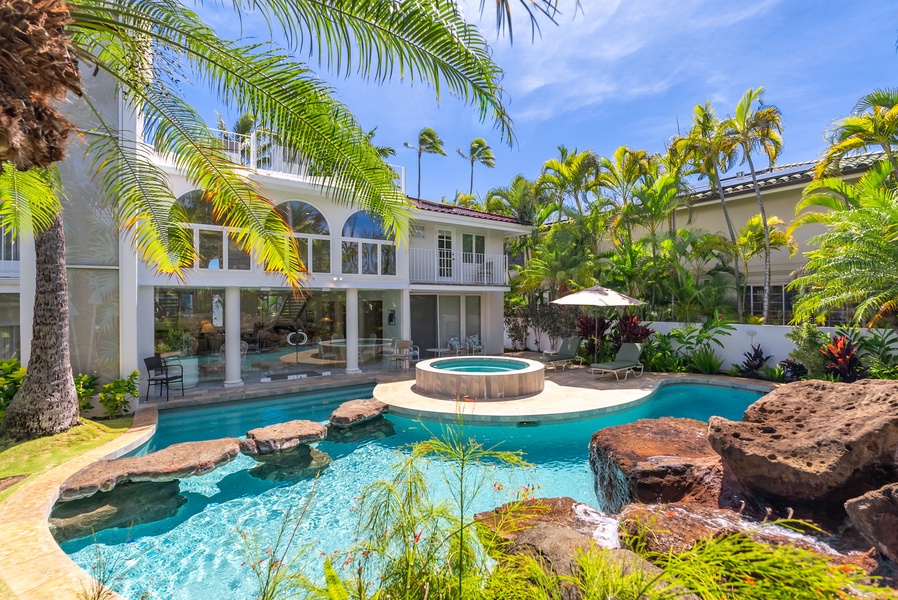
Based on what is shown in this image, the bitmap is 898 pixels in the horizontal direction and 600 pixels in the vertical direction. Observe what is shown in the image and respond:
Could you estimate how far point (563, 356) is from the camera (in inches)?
658

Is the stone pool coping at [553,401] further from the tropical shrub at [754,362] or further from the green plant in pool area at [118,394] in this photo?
the green plant in pool area at [118,394]

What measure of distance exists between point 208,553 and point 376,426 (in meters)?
5.01

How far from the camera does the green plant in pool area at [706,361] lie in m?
14.8

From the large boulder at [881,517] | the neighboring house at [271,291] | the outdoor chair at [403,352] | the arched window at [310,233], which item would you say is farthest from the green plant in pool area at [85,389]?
the large boulder at [881,517]

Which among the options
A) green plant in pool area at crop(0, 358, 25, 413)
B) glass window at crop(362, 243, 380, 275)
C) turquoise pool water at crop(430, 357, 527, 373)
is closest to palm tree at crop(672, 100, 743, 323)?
turquoise pool water at crop(430, 357, 527, 373)

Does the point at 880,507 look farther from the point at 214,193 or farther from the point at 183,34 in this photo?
the point at 214,193

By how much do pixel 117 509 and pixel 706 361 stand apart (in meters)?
16.4

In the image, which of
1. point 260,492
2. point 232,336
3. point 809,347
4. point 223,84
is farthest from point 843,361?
point 232,336

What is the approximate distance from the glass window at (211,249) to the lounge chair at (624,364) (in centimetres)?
1240

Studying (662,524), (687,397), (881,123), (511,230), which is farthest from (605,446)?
(511,230)

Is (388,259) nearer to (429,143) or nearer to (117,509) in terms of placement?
(117,509)

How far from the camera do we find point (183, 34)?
4.34 m

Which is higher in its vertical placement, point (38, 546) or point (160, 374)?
point (160, 374)

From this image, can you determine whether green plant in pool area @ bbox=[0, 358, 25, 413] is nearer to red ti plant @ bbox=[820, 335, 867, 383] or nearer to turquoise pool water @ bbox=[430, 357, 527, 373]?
turquoise pool water @ bbox=[430, 357, 527, 373]
